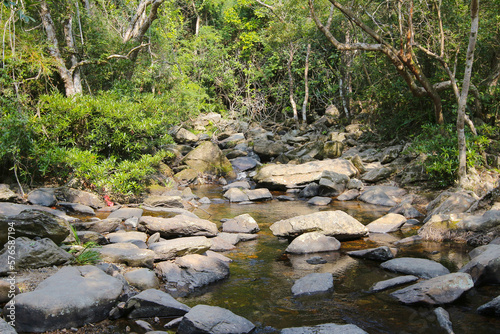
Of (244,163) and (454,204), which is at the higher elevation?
(244,163)

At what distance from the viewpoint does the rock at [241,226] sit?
7129 millimetres

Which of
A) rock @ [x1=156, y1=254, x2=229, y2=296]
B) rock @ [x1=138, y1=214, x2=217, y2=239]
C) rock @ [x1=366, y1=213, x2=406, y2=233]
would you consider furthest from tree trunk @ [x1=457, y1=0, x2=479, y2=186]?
rock @ [x1=156, y1=254, x2=229, y2=296]

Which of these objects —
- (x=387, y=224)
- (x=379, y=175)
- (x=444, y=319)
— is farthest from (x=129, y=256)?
(x=379, y=175)

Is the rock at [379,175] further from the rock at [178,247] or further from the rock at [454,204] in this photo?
the rock at [178,247]

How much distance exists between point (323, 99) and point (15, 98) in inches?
634

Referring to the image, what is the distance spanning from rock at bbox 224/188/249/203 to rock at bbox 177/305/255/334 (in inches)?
262

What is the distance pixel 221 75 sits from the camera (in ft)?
70.9

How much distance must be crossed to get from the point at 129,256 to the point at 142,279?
0.61m

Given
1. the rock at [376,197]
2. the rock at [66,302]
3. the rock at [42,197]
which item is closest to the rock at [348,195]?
the rock at [376,197]

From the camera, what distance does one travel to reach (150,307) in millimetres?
3744

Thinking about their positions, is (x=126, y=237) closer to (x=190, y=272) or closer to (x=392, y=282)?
(x=190, y=272)

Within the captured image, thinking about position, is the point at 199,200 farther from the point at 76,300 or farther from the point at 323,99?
the point at 323,99

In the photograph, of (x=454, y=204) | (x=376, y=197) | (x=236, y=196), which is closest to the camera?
(x=454, y=204)

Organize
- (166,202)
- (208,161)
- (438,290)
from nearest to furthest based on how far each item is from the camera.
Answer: (438,290), (166,202), (208,161)
